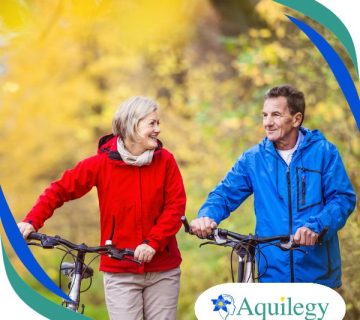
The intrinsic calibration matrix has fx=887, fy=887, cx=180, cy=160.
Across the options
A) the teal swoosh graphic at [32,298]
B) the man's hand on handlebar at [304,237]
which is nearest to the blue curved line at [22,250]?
the teal swoosh graphic at [32,298]

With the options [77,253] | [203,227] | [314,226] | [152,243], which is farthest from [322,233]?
[77,253]

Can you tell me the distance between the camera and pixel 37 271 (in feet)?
17.5

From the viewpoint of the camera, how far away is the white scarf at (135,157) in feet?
15.7

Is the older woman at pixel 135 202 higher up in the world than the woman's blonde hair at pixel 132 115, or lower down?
lower down

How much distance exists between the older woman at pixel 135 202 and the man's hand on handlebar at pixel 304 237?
0.67m

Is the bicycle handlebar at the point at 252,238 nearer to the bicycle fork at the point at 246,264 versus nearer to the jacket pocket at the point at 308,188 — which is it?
the bicycle fork at the point at 246,264

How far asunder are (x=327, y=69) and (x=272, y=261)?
1.53m

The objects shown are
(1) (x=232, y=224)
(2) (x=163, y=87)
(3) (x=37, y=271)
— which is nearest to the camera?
(3) (x=37, y=271)

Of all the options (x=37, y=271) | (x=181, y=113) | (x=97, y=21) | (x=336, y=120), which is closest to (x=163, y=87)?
(x=181, y=113)

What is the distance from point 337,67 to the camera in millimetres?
5512

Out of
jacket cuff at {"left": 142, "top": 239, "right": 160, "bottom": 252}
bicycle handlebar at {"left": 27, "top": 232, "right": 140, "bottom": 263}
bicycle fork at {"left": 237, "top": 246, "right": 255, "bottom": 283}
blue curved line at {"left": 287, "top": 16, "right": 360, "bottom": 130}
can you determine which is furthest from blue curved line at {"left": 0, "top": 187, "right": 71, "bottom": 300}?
blue curved line at {"left": 287, "top": 16, "right": 360, "bottom": 130}

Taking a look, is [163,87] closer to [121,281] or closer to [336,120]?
[336,120]

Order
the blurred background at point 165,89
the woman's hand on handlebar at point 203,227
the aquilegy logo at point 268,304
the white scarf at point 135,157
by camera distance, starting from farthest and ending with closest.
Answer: the blurred background at point 165,89 → the aquilegy logo at point 268,304 → the white scarf at point 135,157 → the woman's hand on handlebar at point 203,227

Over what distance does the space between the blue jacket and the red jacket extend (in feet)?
0.73
